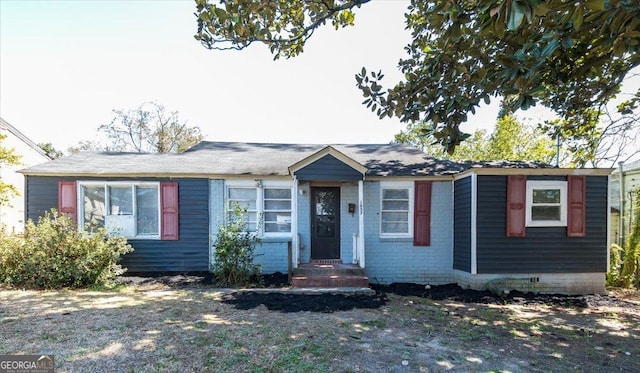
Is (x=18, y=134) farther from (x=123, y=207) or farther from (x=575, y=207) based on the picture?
(x=575, y=207)

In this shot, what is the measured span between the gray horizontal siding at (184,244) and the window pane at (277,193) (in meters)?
1.58

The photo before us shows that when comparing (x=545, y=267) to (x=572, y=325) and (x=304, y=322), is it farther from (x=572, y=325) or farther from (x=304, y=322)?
(x=304, y=322)

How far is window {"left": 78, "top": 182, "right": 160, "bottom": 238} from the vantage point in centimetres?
845

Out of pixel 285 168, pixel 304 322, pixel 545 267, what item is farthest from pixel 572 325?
pixel 285 168

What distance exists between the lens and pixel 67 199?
828cm

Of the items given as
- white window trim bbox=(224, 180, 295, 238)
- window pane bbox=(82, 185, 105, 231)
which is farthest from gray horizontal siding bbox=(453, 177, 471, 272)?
window pane bbox=(82, 185, 105, 231)

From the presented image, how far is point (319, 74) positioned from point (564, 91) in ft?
25.6

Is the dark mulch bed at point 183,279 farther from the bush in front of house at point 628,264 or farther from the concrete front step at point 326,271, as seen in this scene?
the bush in front of house at point 628,264

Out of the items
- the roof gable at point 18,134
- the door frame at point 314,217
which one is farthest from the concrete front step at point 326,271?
the roof gable at point 18,134

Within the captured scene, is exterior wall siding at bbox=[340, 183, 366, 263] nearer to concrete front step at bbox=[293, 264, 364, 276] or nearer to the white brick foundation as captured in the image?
concrete front step at bbox=[293, 264, 364, 276]

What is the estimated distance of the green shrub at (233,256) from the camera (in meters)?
7.46

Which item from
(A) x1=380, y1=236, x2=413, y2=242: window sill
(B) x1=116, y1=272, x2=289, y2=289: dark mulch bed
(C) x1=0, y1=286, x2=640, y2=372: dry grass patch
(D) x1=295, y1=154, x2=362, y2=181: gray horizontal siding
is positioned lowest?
(B) x1=116, y1=272, x2=289, y2=289: dark mulch bed

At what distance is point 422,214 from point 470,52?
14.7ft

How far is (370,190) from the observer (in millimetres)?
8586
